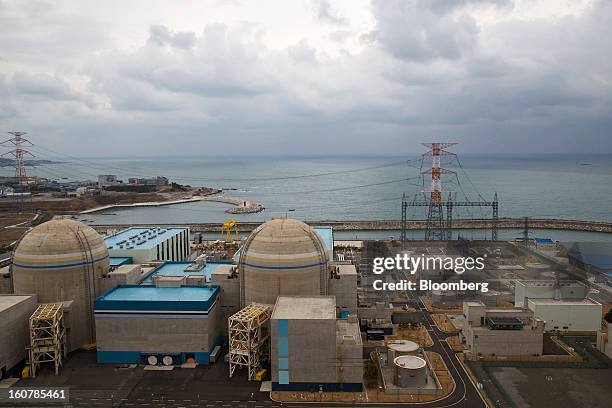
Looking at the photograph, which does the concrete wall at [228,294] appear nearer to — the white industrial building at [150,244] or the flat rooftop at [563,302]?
the white industrial building at [150,244]

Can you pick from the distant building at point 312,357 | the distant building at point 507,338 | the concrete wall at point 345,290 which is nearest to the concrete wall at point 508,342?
the distant building at point 507,338

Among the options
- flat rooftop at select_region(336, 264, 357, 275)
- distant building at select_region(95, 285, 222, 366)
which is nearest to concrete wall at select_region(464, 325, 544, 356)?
flat rooftop at select_region(336, 264, 357, 275)

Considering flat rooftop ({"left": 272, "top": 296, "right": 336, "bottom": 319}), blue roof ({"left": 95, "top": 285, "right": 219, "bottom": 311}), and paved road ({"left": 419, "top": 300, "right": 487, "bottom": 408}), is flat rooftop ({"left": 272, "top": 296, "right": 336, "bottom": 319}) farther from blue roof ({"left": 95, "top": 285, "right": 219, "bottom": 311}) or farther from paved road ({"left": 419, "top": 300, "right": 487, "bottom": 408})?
paved road ({"left": 419, "top": 300, "right": 487, "bottom": 408})

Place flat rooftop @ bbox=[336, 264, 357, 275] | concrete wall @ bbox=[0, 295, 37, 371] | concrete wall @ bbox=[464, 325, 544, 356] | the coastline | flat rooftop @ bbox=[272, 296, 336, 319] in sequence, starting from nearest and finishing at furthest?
flat rooftop @ bbox=[272, 296, 336, 319] < concrete wall @ bbox=[0, 295, 37, 371] < concrete wall @ bbox=[464, 325, 544, 356] < flat rooftop @ bbox=[336, 264, 357, 275] < the coastline

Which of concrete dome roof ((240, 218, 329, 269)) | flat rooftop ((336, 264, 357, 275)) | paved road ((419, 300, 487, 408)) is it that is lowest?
paved road ((419, 300, 487, 408))

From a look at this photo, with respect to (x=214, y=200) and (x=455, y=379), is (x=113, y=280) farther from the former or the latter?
(x=214, y=200)

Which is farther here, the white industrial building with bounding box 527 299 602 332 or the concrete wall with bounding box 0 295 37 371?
the white industrial building with bounding box 527 299 602 332

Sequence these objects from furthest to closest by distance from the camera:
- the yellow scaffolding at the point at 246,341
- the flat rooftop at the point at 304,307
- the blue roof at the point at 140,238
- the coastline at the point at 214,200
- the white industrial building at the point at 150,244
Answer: the coastline at the point at 214,200, the blue roof at the point at 140,238, the white industrial building at the point at 150,244, the yellow scaffolding at the point at 246,341, the flat rooftop at the point at 304,307

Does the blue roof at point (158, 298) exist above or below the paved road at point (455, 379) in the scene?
above
